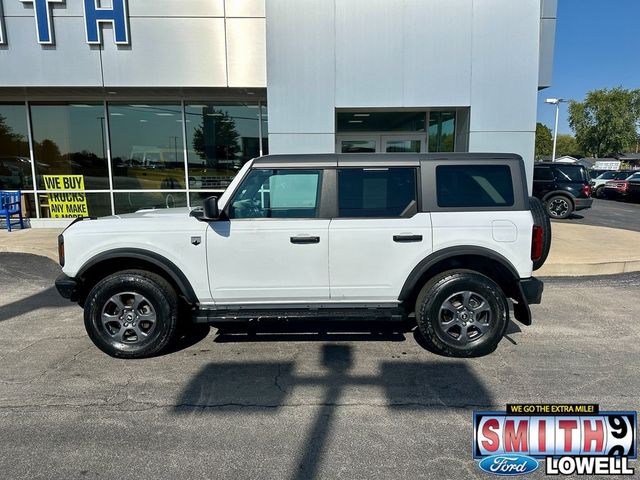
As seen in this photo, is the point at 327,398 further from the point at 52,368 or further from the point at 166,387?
the point at 52,368

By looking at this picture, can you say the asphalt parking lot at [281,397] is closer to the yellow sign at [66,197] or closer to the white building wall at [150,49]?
the white building wall at [150,49]

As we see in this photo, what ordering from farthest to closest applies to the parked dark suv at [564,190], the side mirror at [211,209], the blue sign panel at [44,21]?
the parked dark suv at [564,190]
the blue sign panel at [44,21]
the side mirror at [211,209]

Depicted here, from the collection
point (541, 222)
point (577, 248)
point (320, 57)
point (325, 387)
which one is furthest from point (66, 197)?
point (577, 248)

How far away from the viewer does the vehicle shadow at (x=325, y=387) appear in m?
3.12

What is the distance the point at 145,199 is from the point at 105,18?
4.48 metres

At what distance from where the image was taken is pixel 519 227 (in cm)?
383

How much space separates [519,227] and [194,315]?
10.3ft

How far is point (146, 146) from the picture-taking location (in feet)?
36.8

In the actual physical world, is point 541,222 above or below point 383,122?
below

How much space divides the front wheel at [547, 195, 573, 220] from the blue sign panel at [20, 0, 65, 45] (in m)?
14.6

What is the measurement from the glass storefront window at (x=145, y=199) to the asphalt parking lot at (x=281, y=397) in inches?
268

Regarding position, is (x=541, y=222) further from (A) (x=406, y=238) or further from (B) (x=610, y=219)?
(B) (x=610, y=219)

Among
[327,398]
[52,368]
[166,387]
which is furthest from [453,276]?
[52,368]

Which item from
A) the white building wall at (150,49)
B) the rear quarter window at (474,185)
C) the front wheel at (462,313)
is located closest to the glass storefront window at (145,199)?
the white building wall at (150,49)
